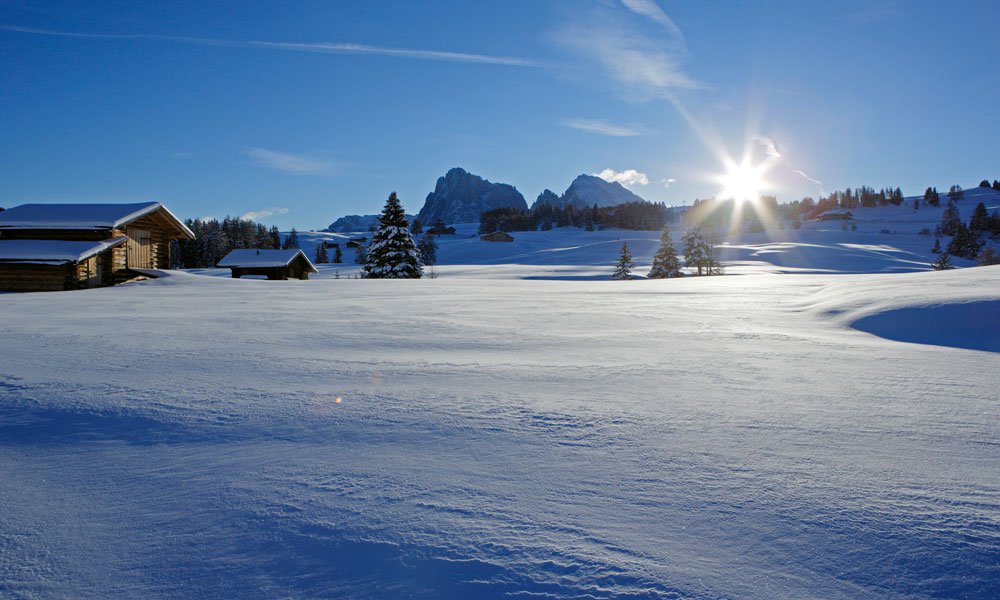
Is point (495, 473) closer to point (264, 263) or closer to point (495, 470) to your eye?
point (495, 470)

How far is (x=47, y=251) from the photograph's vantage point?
59.8ft

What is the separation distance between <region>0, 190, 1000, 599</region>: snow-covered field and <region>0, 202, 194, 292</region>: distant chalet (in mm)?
16954

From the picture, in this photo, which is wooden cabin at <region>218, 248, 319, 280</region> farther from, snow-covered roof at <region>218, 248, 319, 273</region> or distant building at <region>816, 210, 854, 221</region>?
distant building at <region>816, 210, 854, 221</region>

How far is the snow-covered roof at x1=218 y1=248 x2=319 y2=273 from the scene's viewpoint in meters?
33.2

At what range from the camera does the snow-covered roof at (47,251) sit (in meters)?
18.0

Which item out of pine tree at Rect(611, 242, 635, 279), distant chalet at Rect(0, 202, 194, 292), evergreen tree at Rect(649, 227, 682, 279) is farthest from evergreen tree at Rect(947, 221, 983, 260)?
distant chalet at Rect(0, 202, 194, 292)

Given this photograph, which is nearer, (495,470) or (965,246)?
(495,470)

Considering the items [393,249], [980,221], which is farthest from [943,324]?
[980,221]

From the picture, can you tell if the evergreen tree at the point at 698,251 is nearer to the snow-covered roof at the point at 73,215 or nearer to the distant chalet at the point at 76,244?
the distant chalet at the point at 76,244

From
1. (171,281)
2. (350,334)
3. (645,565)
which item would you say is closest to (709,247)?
(171,281)

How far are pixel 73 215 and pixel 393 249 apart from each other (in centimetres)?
1519

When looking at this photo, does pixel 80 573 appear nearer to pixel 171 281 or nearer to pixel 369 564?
pixel 369 564

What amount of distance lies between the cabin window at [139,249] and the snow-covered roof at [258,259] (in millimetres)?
9781

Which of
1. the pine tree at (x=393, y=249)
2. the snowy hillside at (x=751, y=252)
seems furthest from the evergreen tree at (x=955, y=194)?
the pine tree at (x=393, y=249)
